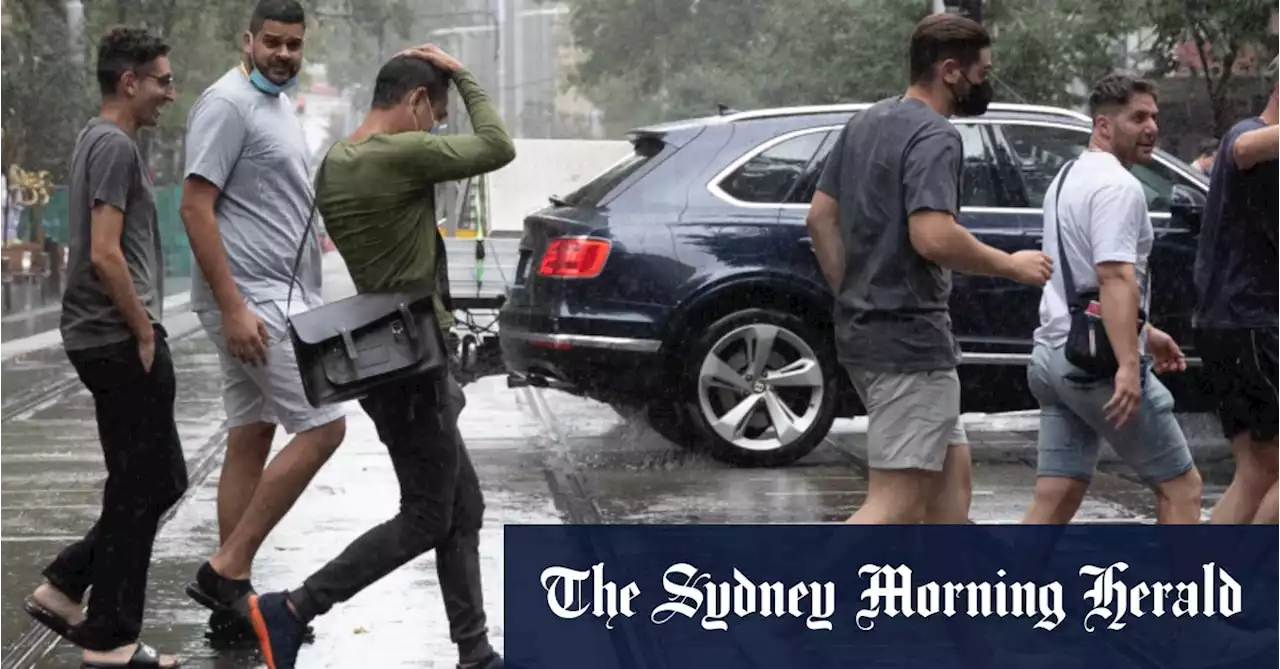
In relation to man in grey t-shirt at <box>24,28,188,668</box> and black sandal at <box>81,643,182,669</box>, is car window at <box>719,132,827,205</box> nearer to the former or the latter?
man in grey t-shirt at <box>24,28,188,668</box>

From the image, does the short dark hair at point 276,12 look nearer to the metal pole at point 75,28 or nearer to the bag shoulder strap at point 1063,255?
the bag shoulder strap at point 1063,255

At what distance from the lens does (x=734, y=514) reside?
8883mm

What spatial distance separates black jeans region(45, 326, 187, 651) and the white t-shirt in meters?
2.51

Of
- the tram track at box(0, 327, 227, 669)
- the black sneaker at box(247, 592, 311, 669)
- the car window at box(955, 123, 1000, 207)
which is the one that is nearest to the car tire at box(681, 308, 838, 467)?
the car window at box(955, 123, 1000, 207)

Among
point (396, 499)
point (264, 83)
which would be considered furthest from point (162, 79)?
point (396, 499)

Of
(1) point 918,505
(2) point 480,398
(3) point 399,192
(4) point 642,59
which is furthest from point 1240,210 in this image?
→ (4) point 642,59

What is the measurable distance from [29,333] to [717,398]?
46.3ft

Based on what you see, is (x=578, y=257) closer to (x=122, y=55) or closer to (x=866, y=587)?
(x=122, y=55)

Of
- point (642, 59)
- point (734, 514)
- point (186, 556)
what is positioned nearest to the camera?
point (186, 556)

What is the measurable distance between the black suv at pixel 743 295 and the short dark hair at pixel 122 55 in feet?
14.4

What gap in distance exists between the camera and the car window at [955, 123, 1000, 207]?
34.0ft

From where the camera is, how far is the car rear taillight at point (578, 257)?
10203 millimetres

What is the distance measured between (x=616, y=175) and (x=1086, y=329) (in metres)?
4.98

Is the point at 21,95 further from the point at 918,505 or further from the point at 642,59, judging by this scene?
the point at 918,505
